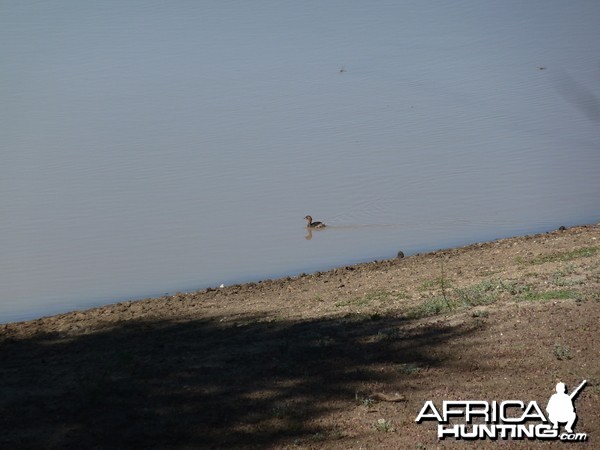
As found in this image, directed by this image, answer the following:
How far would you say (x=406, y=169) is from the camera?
16.1 metres

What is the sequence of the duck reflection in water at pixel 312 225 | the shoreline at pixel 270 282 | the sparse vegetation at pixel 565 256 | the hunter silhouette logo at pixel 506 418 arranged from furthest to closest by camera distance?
the duck reflection in water at pixel 312 225
the shoreline at pixel 270 282
the sparse vegetation at pixel 565 256
the hunter silhouette logo at pixel 506 418

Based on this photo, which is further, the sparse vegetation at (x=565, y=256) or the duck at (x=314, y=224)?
the duck at (x=314, y=224)

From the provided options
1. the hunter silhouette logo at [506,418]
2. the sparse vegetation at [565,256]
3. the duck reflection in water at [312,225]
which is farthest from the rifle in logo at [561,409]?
the duck reflection in water at [312,225]

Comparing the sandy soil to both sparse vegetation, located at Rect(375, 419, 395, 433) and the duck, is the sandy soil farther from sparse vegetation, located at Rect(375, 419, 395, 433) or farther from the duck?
the duck

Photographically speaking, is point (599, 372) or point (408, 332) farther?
point (408, 332)

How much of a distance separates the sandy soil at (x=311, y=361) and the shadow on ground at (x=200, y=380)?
15 mm

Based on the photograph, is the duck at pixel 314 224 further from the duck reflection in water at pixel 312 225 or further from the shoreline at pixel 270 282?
the shoreline at pixel 270 282

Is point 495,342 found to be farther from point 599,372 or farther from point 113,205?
point 113,205

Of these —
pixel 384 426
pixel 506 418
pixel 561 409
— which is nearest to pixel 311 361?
pixel 384 426

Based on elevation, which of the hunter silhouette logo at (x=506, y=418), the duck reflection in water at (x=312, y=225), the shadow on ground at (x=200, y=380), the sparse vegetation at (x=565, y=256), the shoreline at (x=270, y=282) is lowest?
the hunter silhouette logo at (x=506, y=418)

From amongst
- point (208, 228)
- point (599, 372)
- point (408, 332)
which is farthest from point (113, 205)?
point (599, 372)

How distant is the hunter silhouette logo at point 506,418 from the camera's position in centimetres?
614

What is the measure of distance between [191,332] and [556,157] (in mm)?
9037

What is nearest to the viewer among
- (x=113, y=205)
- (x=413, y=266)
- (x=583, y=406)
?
(x=583, y=406)
